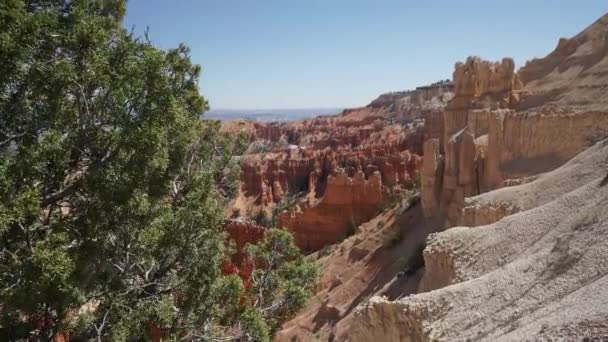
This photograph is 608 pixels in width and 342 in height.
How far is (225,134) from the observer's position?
14641 millimetres

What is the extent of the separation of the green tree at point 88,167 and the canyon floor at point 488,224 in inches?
188

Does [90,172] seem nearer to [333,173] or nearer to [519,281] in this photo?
[519,281]

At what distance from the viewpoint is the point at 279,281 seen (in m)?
14.1

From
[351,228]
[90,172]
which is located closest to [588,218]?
[90,172]

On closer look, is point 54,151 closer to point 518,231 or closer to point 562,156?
point 518,231

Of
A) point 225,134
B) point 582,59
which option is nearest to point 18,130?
point 225,134

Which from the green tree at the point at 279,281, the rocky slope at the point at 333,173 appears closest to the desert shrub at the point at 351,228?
the rocky slope at the point at 333,173

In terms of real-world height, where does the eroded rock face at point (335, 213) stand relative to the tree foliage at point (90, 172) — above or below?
below

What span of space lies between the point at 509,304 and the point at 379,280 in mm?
15723

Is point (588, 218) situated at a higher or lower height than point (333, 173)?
higher

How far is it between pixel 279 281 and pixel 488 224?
6.48 meters

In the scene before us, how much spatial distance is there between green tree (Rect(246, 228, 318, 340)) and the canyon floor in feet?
5.95

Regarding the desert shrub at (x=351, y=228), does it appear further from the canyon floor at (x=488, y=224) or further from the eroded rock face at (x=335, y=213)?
the eroded rock face at (x=335, y=213)

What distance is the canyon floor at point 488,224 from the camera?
907 cm
